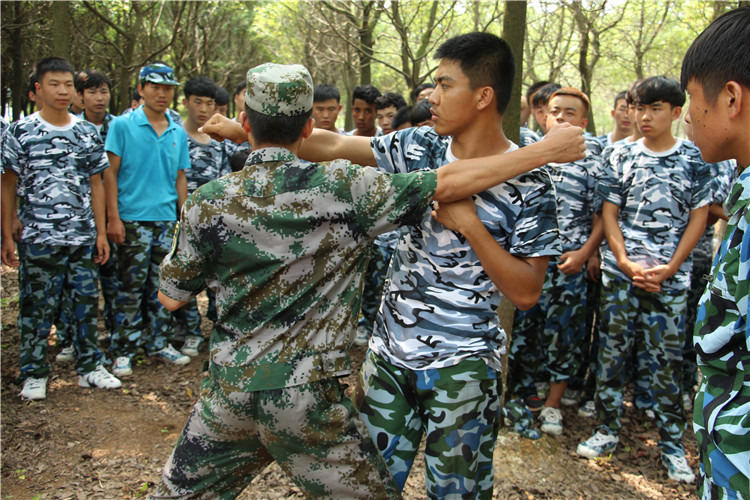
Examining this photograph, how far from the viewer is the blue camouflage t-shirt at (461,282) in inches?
89.0

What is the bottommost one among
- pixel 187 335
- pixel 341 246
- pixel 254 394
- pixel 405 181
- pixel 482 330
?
pixel 187 335

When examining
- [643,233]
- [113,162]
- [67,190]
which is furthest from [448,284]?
[113,162]

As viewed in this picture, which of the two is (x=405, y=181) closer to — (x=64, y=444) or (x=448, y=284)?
(x=448, y=284)

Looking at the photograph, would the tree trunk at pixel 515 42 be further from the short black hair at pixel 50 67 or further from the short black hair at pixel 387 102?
the short black hair at pixel 50 67

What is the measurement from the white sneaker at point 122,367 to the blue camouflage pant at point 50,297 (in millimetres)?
255

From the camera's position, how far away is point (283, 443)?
203cm

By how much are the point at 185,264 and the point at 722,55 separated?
1.76 m

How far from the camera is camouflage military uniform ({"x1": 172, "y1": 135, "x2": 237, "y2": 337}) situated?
5.69 metres

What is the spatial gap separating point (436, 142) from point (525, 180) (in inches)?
18.6

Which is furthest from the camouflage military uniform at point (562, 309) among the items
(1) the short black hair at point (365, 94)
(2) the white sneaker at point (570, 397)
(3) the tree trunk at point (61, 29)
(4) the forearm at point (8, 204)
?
(3) the tree trunk at point (61, 29)

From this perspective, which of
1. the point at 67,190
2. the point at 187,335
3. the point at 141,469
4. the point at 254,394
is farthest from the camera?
the point at 187,335

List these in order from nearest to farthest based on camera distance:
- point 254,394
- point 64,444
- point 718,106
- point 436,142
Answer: point 718,106 → point 254,394 → point 436,142 → point 64,444

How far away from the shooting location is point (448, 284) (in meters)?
2.30

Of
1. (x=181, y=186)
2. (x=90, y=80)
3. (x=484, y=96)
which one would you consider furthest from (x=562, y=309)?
(x=90, y=80)
